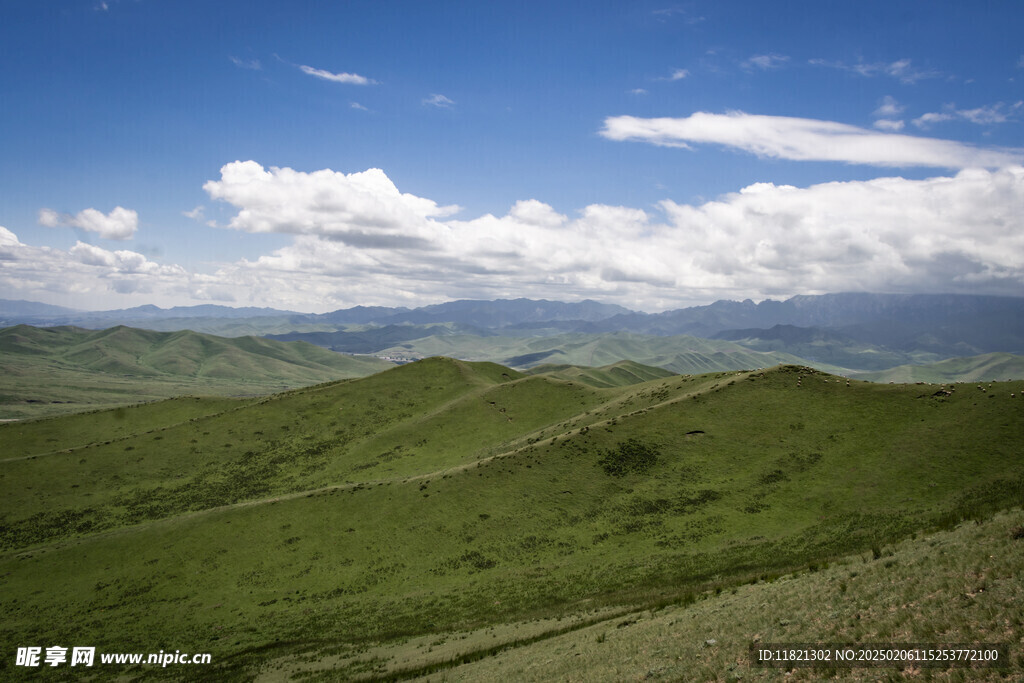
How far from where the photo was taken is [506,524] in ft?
238

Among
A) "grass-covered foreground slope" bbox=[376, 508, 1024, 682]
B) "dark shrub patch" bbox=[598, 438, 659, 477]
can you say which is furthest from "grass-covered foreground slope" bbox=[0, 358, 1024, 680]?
"grass-covered foreground slope" bbox=[376, 508, 1024, 682]

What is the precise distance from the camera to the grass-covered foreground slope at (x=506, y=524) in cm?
5184

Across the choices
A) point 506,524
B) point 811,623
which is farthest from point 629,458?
point 811,623

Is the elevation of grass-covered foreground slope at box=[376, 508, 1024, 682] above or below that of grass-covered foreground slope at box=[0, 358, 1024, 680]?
above

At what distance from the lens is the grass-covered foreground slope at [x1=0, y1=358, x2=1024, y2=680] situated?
51844 mm

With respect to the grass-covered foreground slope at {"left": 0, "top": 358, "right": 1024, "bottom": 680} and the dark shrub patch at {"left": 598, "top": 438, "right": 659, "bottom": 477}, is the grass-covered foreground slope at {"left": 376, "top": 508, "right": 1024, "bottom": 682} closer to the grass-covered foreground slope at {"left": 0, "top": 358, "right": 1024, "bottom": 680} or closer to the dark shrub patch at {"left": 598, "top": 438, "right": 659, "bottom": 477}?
the grass-covered foreground slope at {"left": 0, "top": 358, "right": 1024, "bottom": 680}

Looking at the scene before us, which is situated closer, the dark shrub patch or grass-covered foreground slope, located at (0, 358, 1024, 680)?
grass-covered foreground slope, located at (0, 358, 1024, 680)

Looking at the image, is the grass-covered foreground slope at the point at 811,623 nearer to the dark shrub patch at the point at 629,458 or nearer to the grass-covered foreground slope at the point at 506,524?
the grass-covered foreground slope at the point at 506,524

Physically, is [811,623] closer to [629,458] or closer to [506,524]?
[506,524]

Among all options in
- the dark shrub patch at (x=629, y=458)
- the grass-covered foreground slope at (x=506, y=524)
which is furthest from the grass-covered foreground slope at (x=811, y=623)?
the dark shrub patch at (x=629, y=458)

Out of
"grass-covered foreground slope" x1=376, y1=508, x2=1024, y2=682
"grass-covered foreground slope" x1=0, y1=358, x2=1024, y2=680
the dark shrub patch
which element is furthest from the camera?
the dark shrub patch

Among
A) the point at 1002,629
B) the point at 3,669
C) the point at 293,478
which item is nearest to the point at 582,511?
the point at 1002,629

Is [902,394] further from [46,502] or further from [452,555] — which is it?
[46,502]

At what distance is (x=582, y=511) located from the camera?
2886 inches
